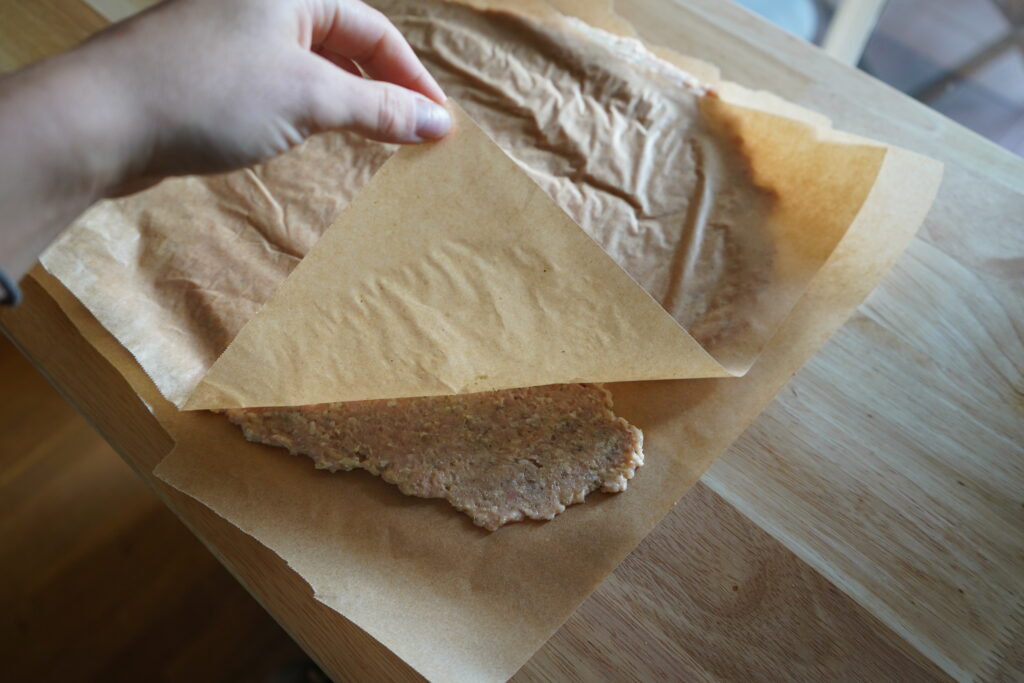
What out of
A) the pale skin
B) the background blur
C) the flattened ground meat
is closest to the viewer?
the pale skin

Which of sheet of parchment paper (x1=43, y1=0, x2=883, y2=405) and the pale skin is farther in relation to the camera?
sheet of parchment paper (x1=43, y1=0, x2=883, y2=405)

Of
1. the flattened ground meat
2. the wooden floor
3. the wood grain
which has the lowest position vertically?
the wooden floor

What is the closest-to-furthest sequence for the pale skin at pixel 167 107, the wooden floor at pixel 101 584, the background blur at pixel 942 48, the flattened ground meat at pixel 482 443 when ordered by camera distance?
the pale skin at pixel 167 107
the flattened ground meat at pixel 482 443
the wooden floor at pixel 101 584
the background blur at pixel 942 48

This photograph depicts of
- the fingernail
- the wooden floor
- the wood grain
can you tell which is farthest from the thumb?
the wooden floor

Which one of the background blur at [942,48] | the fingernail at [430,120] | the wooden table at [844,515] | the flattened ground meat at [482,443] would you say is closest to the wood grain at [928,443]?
the wooden table at [844,515]

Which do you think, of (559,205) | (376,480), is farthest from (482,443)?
(559,205)

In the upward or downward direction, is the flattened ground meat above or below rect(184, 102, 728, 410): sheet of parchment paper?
below

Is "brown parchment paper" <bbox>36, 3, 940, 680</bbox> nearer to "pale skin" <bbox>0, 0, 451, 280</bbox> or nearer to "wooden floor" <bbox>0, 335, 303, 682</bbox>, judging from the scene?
"pale skin" <bbox>0, 0, 451, 280</bbox>

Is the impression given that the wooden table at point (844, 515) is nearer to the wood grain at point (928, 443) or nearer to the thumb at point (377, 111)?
the wood grain at point (928, 443)

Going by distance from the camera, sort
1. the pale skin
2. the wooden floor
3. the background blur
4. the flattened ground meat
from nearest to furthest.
A: the pale skin
the flattened ground meat
the wooden floor
the background blur
